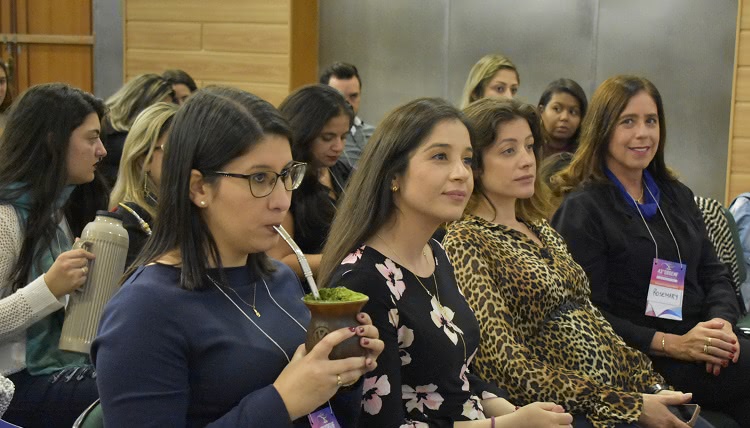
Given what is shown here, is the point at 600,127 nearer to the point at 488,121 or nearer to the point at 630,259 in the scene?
the point at 630,259

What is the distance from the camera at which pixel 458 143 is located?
2113 millimetres

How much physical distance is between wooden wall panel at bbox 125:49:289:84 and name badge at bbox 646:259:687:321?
4.22m

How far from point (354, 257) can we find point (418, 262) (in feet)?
0.58

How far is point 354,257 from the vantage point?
6.56 feet

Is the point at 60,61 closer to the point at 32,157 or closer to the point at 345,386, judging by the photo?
the point at 32,157

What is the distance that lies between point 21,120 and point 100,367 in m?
1.33

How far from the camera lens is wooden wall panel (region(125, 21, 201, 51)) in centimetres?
703

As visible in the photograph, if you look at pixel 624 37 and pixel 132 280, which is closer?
pixel 132 280

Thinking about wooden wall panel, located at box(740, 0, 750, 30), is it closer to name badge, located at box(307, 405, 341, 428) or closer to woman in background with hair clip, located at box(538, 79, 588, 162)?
woman in background with hair clip, located at box(538, 79, 588, 162)

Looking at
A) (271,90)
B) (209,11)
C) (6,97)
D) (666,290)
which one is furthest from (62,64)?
(666,290)

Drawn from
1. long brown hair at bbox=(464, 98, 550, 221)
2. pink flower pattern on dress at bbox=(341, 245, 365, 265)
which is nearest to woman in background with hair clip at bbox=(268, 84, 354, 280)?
long brown hair at bbox=(464, 98, 550, 221)

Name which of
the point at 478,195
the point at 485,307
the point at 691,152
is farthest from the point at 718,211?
the point at 691,152

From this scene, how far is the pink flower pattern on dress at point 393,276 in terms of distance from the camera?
6.42 ft

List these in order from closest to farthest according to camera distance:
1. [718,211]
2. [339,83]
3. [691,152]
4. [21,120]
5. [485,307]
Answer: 1. [485,307]
2. [21,120]
3. [718,211]
4. [339,83]
5. [691,152]
